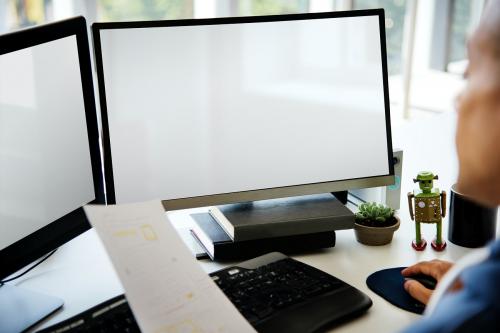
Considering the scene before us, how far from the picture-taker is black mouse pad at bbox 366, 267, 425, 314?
1149 millimetres

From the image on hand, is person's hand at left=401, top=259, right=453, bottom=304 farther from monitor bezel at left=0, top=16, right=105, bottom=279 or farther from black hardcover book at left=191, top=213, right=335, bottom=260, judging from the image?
monitor bezel at left=0, top=16, right=105, bottom=279

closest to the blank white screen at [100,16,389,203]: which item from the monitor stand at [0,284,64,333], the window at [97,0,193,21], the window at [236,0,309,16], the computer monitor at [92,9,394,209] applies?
the computer monitor at [92,9,394,209]

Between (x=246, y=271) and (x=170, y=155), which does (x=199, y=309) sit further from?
(x=170, y=155)

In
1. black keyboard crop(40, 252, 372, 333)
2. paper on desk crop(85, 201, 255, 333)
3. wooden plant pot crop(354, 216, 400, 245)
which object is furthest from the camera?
wooden plant pot crop(354, 216, 400, 245)

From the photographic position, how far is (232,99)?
1.33 meters

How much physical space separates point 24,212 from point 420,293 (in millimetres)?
654

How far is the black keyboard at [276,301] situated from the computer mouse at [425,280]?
11 centimetres

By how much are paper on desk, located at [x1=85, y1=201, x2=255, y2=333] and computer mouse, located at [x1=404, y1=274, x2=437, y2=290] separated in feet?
1.20

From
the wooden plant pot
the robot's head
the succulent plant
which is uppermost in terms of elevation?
the robot's head

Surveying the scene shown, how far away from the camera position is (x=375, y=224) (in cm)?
141

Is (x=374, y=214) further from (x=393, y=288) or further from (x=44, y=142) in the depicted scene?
(x=44, y=142)

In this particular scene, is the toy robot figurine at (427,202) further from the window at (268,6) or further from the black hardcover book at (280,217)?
the window at (268,6)

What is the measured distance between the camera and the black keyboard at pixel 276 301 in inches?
40.7

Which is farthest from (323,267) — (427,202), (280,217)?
(427,202)
